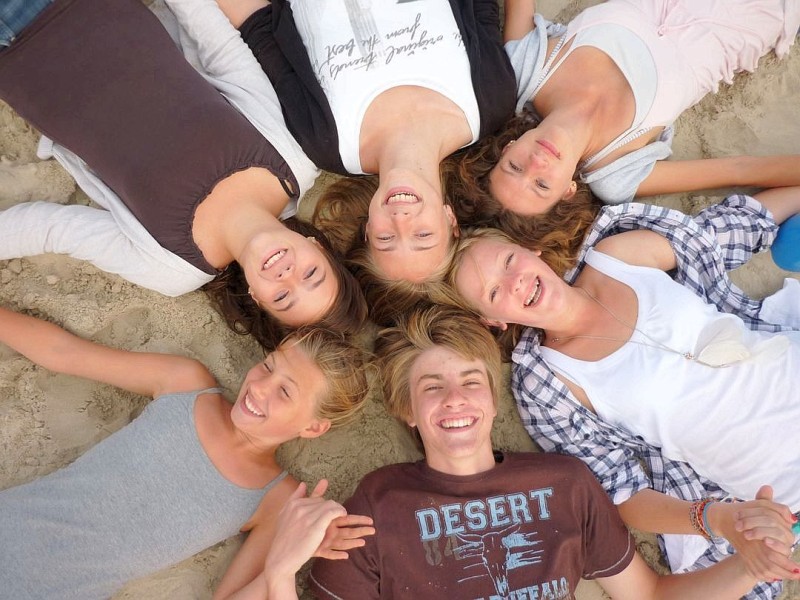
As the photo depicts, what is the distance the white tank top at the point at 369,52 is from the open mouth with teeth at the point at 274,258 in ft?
2.24

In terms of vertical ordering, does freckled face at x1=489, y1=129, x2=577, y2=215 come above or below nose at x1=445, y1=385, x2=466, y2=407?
above

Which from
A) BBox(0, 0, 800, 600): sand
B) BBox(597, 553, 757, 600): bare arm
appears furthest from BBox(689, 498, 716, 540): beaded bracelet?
BBox(0, 0, 800, 600): sand

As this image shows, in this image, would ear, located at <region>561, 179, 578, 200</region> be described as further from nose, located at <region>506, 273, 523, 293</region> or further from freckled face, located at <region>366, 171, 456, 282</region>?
freckled face, located at <region>366, 171, 456, 282</region>

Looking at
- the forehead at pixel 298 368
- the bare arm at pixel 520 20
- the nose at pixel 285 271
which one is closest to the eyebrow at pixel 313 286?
the nose at pixel 285 271

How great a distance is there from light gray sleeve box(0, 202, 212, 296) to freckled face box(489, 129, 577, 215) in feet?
5.27

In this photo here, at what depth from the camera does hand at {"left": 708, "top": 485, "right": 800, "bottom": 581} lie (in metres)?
2.60

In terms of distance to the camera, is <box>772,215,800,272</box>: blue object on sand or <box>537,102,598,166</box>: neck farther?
<box>772,215,800,272</box>: blue object on sand

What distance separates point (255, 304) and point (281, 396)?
601mm

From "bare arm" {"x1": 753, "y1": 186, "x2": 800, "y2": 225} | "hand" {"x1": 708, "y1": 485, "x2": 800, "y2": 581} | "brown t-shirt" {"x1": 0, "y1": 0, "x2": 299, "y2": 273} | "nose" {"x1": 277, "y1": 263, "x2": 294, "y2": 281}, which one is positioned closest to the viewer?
"hand" {"x1": 708, "y1": 485, "x2": 800, "y2": 581}

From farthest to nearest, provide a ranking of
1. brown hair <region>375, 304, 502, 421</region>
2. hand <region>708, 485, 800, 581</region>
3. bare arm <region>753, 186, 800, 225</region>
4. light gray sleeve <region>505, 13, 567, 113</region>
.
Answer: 1. bare arm <region>753, 186, 800, 225</region>
2. light gray sleeve <region>505, 13, 567, 113</region>
3. brown hair <region>375, 304, 502, 421</region>
4. hand <region>708, 485, 800, 581</region>

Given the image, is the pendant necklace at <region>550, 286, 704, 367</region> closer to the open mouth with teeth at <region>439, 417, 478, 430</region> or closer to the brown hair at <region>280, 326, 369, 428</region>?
the open mouth with teeth at <region>439, 417, 478, 430</region>

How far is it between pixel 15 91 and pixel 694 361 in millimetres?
3370

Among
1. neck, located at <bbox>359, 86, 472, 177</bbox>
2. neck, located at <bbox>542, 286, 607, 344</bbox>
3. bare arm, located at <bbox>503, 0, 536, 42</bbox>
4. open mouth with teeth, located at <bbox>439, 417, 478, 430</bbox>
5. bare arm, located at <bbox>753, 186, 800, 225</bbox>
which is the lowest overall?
open mouth with teeth, located at <bbox>439, 417, 478, 430</bbox>

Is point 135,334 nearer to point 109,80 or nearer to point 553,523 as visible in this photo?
point 109,80
